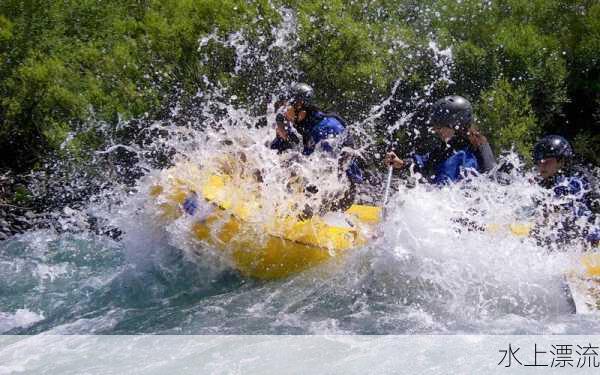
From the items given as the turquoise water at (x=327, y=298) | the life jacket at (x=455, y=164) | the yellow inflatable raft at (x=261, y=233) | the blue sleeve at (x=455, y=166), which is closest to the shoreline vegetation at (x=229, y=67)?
the turquoise water at (x=327, y=298)

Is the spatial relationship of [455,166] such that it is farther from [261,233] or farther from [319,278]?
[261,233]

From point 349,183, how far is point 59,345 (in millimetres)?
2465

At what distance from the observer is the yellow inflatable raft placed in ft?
18.1

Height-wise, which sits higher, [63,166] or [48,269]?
[63,166]

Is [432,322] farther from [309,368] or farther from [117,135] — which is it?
[117,135]

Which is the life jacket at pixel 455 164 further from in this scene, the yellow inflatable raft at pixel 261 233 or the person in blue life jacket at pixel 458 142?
the yellow inflatable raft at pixel 261 233

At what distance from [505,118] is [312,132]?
713 centimetres

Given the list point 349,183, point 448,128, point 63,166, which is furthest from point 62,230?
point 448,128

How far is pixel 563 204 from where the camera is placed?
16.9 feet

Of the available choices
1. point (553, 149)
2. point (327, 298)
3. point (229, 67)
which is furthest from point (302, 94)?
point (229, 67)

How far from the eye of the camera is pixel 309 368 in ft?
13.6

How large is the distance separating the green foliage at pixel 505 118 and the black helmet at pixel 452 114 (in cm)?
659

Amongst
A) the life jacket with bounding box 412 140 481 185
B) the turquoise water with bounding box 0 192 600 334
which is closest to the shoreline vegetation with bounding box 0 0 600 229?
the turquoise water with bounding box 0 192 600 334

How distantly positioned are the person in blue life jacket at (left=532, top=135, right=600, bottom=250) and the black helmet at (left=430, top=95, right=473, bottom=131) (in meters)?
0.60
